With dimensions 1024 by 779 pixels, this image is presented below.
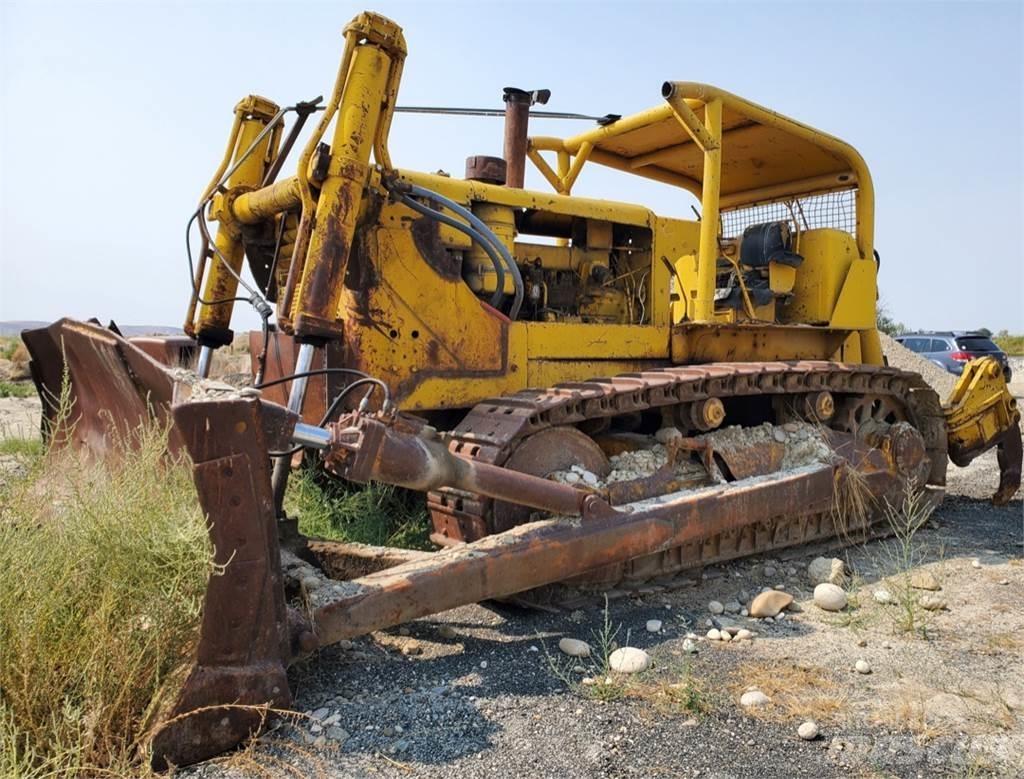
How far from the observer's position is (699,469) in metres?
4.70

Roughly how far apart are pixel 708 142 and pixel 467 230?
6.07ft

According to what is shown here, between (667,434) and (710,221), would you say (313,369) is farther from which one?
(710,221)

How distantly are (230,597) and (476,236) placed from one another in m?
2.54

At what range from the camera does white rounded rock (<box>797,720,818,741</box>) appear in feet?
8.99

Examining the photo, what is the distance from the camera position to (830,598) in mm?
4105

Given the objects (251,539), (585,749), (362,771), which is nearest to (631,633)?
(585,749)

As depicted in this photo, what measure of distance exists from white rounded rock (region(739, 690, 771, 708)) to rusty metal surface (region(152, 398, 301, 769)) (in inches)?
65.9

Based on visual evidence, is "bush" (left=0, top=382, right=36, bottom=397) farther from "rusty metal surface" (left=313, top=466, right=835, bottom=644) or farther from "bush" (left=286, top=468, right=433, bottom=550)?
"rusty metal surface" (left=313, top=466, right=835, bottom=644)

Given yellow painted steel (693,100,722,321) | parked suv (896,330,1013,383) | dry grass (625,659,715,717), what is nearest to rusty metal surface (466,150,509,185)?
yellow painted steel (693,100,722,321)

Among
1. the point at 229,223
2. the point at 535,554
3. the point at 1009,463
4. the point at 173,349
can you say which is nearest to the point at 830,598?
the point at 535,554

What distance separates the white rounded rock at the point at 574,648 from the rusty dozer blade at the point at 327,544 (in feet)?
0.91

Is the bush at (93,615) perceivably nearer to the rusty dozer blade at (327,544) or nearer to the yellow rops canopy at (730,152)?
the rusty dozer blade at (327,544)

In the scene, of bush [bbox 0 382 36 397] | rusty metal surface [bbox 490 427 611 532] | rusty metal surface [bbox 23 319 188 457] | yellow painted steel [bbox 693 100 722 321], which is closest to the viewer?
rusty metal surface [bbox 23 319 188 457]

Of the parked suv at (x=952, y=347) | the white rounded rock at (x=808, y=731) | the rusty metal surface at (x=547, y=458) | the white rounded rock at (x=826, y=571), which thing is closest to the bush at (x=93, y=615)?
the rusty metal surface at (x=547, y=458)
